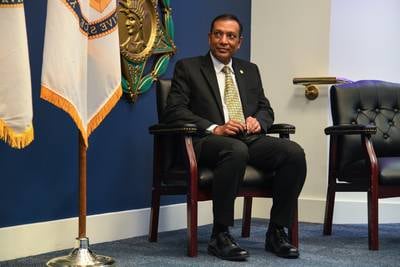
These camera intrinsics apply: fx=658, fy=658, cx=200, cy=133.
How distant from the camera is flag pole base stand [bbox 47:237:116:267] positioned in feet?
8.50

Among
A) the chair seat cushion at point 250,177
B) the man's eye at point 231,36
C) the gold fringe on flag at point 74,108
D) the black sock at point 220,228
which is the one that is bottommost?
the black sock at point 220,228

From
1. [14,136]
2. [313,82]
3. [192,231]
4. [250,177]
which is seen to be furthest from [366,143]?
[14,136]

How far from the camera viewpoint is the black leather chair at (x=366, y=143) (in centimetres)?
325

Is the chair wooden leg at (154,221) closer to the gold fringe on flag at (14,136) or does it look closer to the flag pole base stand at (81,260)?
the flag pole base stand at (81,260)

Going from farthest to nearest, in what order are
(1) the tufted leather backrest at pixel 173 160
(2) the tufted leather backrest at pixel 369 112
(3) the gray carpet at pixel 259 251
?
(2) the tufted leather backrest at pixel 369 112 < (1) the tufted leather backrest at pixel 173 160 < (3) the gray carpet at pixel 259 251

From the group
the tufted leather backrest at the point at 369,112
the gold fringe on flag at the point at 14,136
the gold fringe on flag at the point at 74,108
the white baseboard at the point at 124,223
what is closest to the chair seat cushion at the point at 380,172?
the tufted leather backrest at the point at 369,112

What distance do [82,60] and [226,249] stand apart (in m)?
1.04

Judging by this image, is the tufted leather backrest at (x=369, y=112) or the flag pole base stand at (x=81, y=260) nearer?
the flag pole base stand at (x=81, y=260)

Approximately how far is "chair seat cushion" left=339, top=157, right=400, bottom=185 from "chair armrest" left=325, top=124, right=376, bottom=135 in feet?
0.56

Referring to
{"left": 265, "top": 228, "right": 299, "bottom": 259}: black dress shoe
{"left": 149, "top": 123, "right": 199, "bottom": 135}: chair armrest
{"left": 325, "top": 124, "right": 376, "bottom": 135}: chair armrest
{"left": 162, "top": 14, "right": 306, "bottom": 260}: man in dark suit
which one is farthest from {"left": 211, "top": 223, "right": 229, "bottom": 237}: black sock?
{"left": 325, "top": 124, "right": 376, "bottom": 135}: chair armrest

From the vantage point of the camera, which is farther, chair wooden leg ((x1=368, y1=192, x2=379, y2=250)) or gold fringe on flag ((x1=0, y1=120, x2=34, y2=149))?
chair wooden leg ((x1=368, y1=192, x2=379, y2=250))

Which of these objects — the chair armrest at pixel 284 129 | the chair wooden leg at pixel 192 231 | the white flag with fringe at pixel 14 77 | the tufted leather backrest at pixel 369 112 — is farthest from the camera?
the tufted leather backrest at pixel 369 112

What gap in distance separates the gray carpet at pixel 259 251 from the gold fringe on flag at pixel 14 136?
2.10 ft

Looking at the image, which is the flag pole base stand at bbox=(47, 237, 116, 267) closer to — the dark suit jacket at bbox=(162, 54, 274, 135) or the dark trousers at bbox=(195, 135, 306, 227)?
the dark trousers at bbox=(195, 135, 306, 227)
